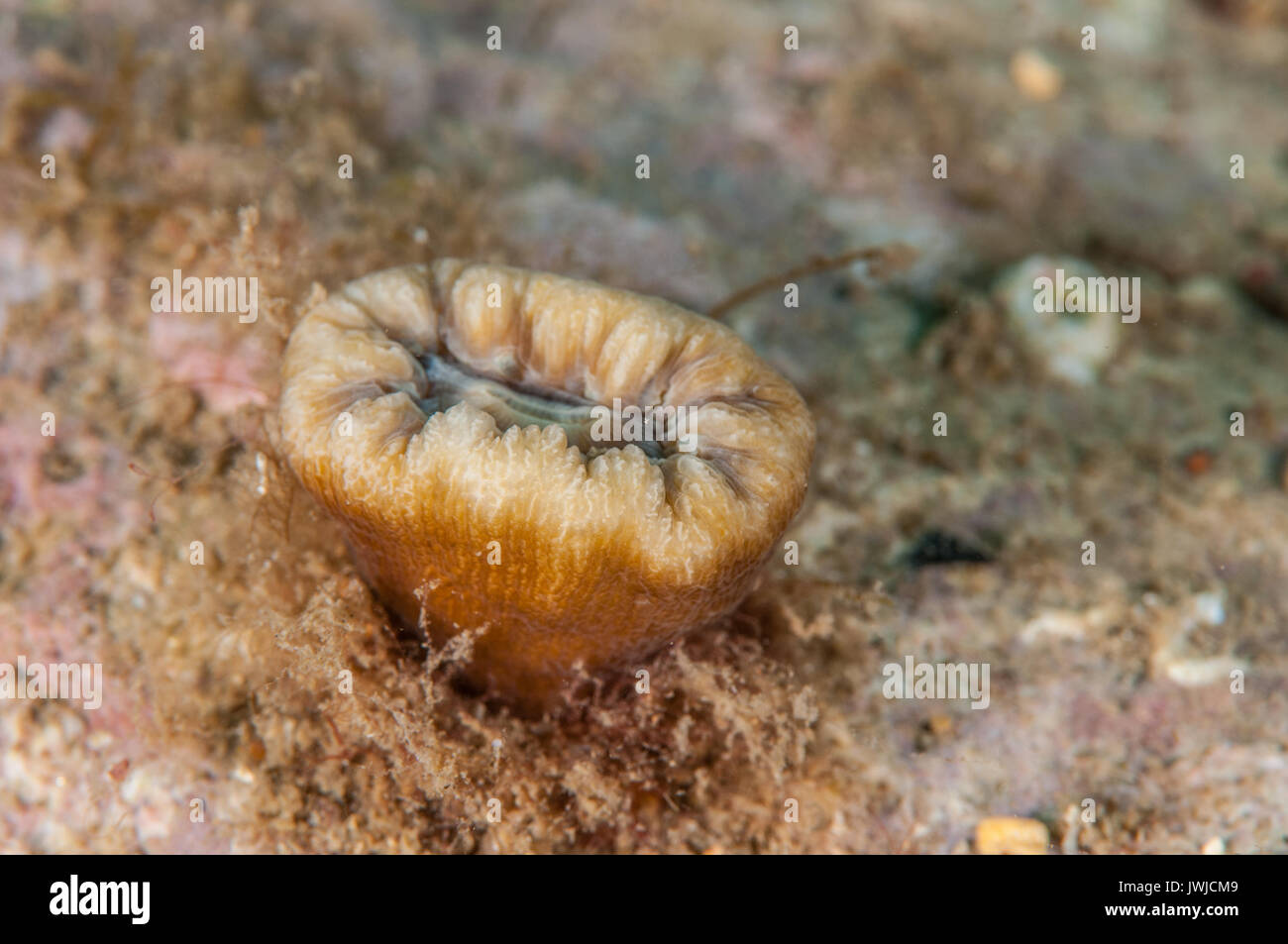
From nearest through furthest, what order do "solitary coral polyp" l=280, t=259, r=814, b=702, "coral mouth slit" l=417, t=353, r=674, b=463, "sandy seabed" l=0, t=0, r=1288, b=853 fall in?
"solitary coral polyp" l=280, t=259, r=814, b=702 < "coral mouth slit" l=417, t=353, r=674, b=463 < "sandy seabed" l=0, t=0, r=1288, b=853

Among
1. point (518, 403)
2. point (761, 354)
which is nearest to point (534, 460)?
point (518, 403)

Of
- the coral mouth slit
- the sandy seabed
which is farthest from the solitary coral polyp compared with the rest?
the sandy seabed

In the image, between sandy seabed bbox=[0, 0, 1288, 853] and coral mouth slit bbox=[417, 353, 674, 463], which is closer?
coral mouth slit bbox=[417, 353, 674, 463]

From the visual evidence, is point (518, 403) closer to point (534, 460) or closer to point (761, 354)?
point (534, 460)

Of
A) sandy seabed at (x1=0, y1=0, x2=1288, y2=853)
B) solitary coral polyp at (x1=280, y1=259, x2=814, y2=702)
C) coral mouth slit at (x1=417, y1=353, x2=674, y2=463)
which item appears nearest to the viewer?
solitary coral polyp at (x1=280, y1=259, x2=814, y2=702)

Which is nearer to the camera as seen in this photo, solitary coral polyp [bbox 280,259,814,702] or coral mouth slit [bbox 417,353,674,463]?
solitary coral polyp [bbox 280,259,814,702]

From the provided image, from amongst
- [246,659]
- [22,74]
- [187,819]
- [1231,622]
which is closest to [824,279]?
[1231,622]

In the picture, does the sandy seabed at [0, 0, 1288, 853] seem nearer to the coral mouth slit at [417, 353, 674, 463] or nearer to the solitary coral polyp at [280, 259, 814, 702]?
the solitary coral polyp at [280, 259, 814, 702]

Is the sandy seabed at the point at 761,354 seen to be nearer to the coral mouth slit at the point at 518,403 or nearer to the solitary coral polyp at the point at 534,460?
the solitary coral polyp at the point at 534,460
